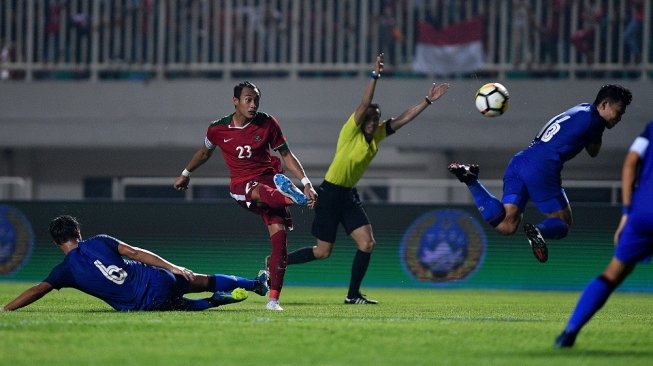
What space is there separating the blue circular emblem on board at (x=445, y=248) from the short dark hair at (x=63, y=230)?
351 inches

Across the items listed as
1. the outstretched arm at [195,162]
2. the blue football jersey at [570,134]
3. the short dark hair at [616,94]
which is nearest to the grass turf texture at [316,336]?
the outstretched arm at [195,162]

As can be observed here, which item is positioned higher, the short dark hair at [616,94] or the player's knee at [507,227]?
the short dark hair at [616,94]

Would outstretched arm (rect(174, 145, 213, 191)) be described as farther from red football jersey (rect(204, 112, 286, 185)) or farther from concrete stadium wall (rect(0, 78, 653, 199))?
concrete stadium wall (rect(0, 78, 653, 199))

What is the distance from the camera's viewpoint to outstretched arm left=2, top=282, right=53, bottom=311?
438 inches

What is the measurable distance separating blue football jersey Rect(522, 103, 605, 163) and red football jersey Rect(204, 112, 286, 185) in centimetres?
243

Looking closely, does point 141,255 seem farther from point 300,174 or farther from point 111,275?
point 300,174

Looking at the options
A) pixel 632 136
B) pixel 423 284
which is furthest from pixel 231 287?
pixel 632 136

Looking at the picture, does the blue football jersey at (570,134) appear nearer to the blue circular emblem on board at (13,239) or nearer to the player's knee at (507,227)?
the player's knee at (507,227)

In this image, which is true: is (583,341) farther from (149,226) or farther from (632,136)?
(632,136)

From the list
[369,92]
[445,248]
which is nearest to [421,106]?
[369,92]

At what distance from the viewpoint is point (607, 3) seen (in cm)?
2359

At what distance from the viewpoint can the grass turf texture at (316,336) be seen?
7965 mm

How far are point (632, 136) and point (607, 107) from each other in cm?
1132

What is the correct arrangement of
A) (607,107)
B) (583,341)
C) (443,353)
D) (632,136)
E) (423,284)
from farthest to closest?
1. (632,136)
2. (423,284)
3. (607,107)
4. (583,341)
5. (443,353)
